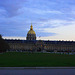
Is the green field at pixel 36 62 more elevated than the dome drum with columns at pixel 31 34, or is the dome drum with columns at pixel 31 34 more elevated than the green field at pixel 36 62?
the dome drum with columns at pixel 31 34

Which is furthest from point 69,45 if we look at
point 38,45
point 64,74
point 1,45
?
point 64,74

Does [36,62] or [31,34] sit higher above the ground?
[31,34]

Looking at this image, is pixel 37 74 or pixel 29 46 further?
pixel 29 46

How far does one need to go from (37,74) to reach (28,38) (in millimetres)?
154191

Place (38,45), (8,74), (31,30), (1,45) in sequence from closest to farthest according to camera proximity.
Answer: (8,74), (1,45), (38,45), (31,30)

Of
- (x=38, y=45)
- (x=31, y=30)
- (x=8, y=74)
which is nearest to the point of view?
(x=8, y=74)

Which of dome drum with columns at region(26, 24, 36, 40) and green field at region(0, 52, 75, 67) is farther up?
dome drum with columns at region(26, 24, 36, 40)

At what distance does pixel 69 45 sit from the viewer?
504 ft

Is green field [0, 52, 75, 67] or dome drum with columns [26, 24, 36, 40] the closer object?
green field [0, 52, 75, 67]

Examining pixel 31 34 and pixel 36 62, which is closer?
pixel 36 62

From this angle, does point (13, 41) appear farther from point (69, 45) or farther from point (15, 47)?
point (69, 45)

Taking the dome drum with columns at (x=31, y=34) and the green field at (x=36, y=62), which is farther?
the dome drum with columns at (x=31, y=34)

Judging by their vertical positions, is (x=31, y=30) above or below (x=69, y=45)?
above

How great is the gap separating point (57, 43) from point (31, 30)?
22.7 m
